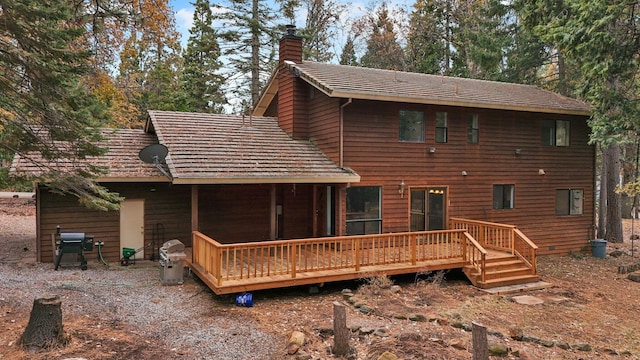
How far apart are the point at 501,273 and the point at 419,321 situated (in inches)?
155

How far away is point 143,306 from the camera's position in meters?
7.80

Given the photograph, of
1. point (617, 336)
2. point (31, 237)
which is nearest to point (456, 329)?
point (617, 336)

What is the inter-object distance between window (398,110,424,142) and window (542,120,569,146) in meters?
4.88

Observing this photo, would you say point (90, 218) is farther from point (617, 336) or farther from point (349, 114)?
point (617, 336)

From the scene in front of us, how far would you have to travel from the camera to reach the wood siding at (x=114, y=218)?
10820 mm

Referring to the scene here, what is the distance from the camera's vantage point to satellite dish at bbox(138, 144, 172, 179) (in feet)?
34.9

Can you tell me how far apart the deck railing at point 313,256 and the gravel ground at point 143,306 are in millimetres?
712

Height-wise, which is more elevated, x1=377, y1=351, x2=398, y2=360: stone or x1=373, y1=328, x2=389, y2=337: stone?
x1=377, y1=351, x2=398, y2=360: stone

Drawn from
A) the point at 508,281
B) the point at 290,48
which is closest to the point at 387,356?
the point at 508,281

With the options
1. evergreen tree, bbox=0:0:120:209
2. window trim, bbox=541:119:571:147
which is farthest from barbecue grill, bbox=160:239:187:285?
window trim, bbox=541:119:571:147

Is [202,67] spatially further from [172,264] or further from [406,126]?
[172,264]

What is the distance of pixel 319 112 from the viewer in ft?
41.8

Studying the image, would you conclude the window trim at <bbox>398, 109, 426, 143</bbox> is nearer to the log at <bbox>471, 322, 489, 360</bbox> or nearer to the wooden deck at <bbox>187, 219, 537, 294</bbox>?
the wooden deck at <bbox>187, 219, 537, 294</bbox>

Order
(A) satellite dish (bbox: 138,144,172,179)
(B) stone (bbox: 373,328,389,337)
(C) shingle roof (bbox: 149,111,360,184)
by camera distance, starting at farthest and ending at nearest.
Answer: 1. (A) satellite dish (bbox: 138,144,172,179)
2. (C) shingle roof (bbox: 149,111,360,184)
3. (B) stone (bbox: 373,328,389,337)
